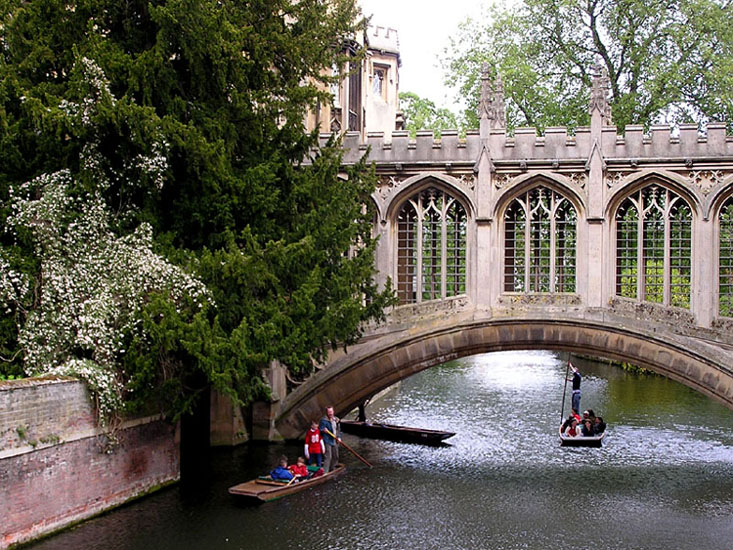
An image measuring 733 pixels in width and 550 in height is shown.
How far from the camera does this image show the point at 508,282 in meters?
17.2

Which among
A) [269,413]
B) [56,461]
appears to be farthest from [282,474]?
[269,413]

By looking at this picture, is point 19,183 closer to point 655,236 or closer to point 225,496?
point 225,496

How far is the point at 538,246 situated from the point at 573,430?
12.2 ft

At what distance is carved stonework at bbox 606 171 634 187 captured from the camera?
16.0 m

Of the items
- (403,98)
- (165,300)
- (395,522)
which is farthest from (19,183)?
(403,98)

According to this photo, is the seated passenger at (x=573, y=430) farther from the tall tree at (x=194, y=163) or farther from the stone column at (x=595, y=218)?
the tall tree at (x=194, y=163)

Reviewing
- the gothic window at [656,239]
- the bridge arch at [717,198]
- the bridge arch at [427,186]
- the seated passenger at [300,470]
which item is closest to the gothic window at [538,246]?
the bridge arch at [427,186]

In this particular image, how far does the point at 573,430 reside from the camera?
17922 mm

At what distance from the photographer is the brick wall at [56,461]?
419 inches

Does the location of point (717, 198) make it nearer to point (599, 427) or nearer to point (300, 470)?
point (599, 427)

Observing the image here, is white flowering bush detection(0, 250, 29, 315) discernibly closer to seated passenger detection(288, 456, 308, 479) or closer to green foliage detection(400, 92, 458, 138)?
seated passenger detection(288, 456, 308, 479)

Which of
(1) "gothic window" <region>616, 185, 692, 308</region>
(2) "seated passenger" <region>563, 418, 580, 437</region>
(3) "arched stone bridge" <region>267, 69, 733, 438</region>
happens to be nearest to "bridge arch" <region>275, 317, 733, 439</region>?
(3) "arched stone bridge" <region>267, 69, 733, 438</region>

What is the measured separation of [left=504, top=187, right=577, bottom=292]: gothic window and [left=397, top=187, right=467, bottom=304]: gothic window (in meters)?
0.89

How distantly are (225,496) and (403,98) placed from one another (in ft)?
120
